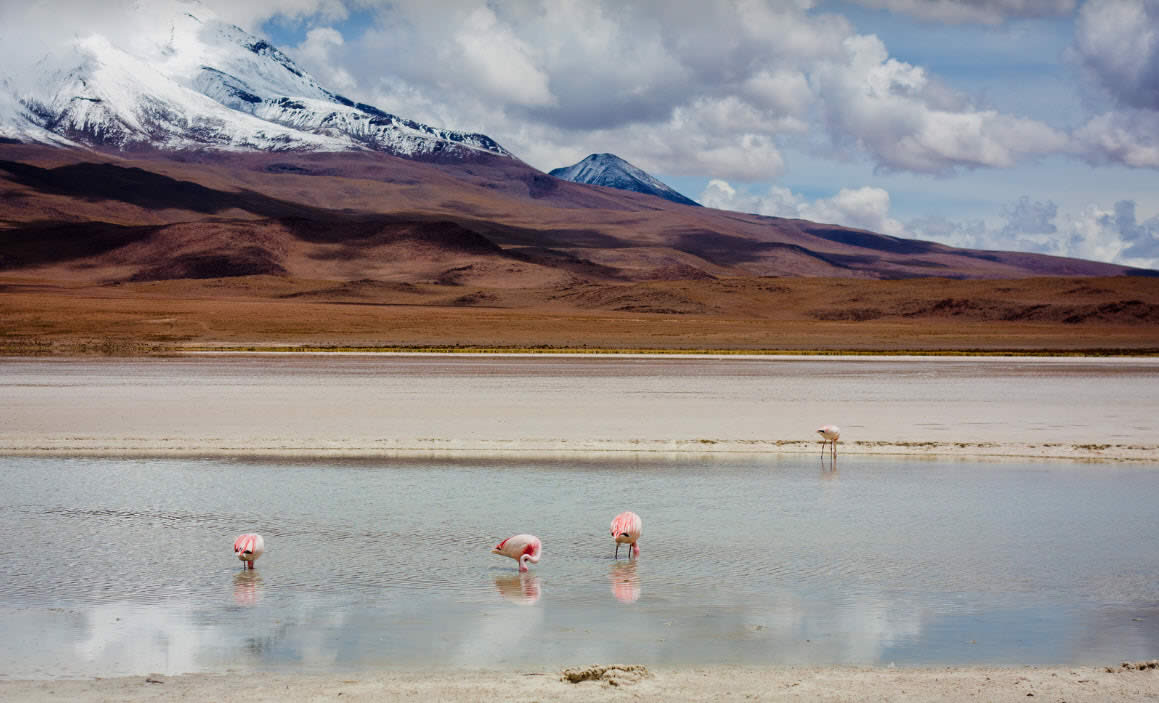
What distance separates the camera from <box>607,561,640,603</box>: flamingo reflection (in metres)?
8.36

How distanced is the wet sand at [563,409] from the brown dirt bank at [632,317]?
1394 centimetres

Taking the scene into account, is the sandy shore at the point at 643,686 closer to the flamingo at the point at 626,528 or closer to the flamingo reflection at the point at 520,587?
the flamingo reflection at the point at 520,587

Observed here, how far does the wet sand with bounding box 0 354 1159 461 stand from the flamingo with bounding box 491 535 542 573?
22.9ft

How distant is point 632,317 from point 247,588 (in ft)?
195

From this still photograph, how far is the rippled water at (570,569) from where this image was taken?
702cm

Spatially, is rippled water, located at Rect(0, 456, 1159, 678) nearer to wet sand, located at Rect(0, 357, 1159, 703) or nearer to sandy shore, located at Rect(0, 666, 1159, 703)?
sandy shore, located at Rect(0, 666, 1159, 703)

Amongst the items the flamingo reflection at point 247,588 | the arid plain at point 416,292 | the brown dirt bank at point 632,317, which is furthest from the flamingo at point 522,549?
the arid plain at point 416,292

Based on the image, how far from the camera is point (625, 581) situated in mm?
8844

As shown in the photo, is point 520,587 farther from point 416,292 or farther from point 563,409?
point 416,292

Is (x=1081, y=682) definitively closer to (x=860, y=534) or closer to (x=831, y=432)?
(x=860, y=534)

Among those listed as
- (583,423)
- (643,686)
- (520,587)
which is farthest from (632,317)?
(643,686)

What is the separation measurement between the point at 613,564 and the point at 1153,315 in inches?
2589

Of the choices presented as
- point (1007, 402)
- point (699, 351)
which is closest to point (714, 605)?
point (1007, 402)

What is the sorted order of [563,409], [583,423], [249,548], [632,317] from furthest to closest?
[632,317] → [563,409] → [583,423] → [249,548]
